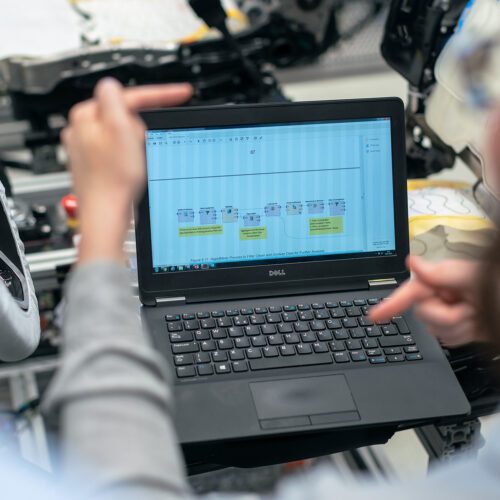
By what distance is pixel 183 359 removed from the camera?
84cm

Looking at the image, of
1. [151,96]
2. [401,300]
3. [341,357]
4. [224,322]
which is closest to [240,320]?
[224,322]

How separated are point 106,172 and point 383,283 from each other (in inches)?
20.8

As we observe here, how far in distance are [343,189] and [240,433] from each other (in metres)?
0.34

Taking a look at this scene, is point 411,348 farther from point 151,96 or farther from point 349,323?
point 151,96

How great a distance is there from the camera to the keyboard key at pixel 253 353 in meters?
0.86

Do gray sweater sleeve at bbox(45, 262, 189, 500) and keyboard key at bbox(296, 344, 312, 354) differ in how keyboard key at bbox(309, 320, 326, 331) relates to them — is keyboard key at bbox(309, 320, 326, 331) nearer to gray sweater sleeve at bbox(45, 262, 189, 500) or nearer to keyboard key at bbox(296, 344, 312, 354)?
keyboard key at bbox(296, 344, 312, 354)

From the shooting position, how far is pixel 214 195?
923 millimetres

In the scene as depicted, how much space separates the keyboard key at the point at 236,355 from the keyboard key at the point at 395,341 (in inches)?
6.5

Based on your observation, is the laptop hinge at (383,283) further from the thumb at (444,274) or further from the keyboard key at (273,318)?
the thumb at (444,274)

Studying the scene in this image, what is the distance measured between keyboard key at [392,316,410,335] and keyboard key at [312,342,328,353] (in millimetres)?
98

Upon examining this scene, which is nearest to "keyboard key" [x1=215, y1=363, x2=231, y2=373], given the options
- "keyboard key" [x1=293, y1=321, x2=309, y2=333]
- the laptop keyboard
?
the laptop keyboard

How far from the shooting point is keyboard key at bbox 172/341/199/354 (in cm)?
85

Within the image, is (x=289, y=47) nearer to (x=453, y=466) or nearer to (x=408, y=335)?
(x=408, y=335)

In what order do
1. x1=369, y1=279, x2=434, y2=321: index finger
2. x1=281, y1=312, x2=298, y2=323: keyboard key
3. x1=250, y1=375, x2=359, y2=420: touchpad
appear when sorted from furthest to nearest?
x1=281, y1=312, x2=298, y2=323: keyboard key < x1=250, y1=375, x2=359, y2=420: touchpad < x1=369, y1=279, x2=434, y2=321: index finger
